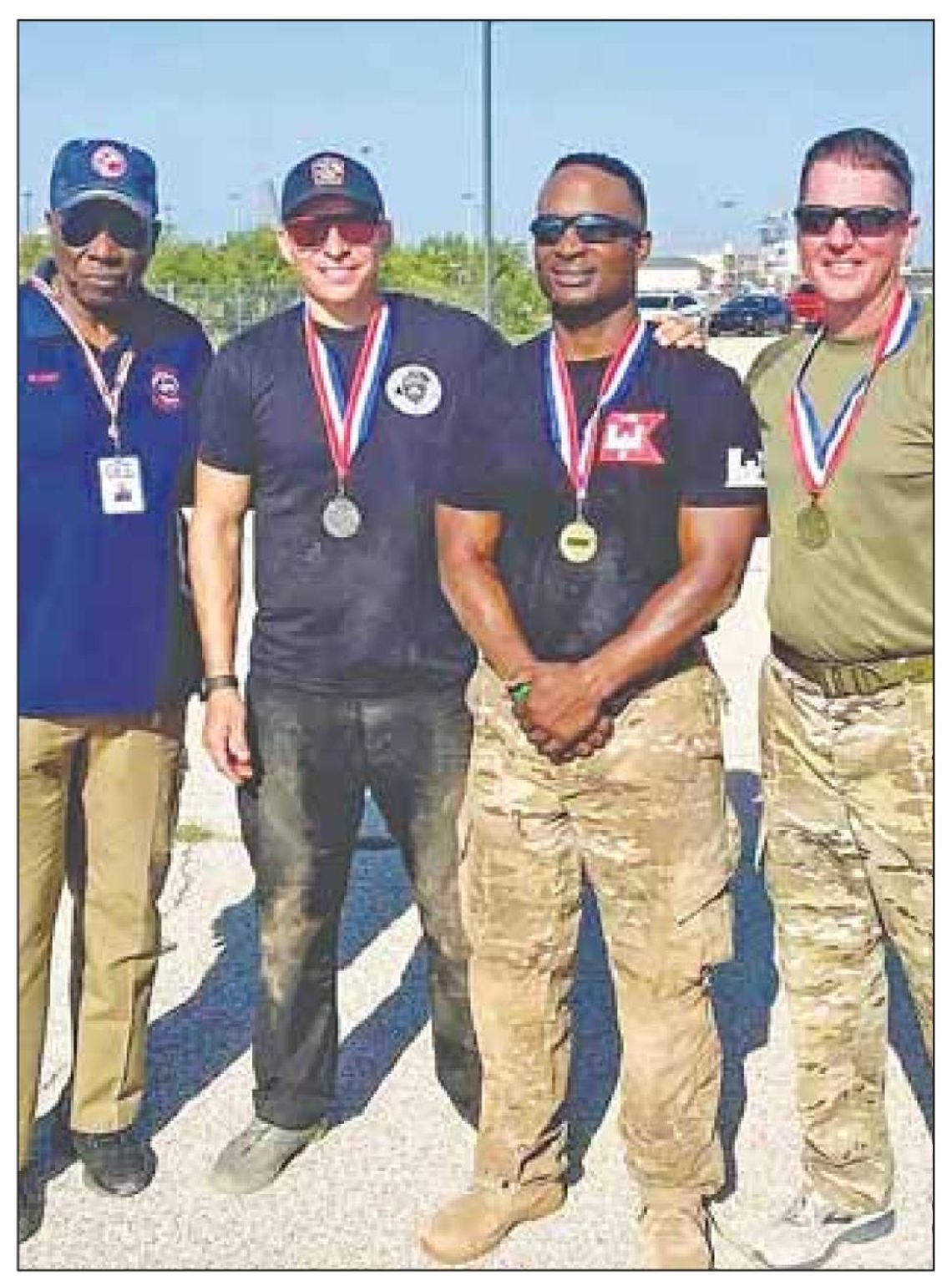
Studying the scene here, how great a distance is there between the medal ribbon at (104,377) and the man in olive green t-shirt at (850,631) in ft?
4.23

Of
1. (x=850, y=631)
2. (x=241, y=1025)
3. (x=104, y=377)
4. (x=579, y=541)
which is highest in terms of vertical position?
(x=104, y=377)

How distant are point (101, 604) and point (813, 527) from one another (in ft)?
4.80

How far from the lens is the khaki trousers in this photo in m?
3.95

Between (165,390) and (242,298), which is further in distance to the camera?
(242,298)

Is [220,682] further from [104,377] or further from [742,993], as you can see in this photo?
[742,993]

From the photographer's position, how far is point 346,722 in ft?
13.4

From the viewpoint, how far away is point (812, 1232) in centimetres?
399

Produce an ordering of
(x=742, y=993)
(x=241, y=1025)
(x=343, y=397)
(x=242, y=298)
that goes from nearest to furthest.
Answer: (x=343, y=397) < (x=241, y=1025) < (x=742, y=993) < (x=242, y=298)

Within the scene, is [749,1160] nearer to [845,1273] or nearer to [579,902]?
[845,1273]

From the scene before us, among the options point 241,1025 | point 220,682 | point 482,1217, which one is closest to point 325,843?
point 220,682

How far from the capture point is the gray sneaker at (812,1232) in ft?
12.9

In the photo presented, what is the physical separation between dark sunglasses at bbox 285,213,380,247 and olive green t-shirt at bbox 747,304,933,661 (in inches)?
35.4
